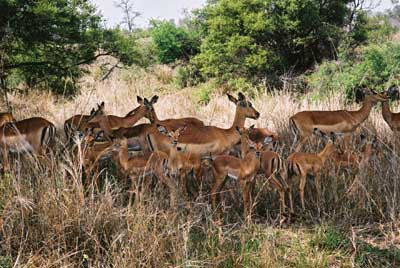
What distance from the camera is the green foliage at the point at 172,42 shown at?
20.0 metres

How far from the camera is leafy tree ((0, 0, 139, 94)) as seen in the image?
26.6 ft

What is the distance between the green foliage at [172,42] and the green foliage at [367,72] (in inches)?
287

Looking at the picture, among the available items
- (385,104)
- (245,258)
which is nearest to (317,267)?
(245,258)

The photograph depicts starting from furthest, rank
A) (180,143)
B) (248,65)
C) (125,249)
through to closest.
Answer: (248,65) → (180,143) → (125,249)

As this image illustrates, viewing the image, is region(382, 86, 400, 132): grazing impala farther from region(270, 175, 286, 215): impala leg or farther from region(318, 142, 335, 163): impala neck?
region(270, 175, 286, 215): impala leg

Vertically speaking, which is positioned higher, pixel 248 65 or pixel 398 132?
pixel 248 65

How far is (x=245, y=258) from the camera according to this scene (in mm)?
4023

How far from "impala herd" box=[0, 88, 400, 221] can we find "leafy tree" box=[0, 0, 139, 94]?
1.74 metres

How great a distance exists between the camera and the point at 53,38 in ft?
28.1

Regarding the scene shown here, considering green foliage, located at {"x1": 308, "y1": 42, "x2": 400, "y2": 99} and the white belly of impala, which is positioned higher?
green foliage, located at {"x1": 308, "y1": 42, "x2": 400, "y2": 99}

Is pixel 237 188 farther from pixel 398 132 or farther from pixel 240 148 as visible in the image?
pixel 398 132

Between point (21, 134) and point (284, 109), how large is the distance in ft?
16.0

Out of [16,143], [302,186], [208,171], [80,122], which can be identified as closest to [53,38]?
[80,122]

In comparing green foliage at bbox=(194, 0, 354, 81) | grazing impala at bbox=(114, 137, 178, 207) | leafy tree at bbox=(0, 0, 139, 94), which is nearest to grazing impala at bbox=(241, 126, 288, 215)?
grazing impala at bbox=(114, 137, 178, 207)
